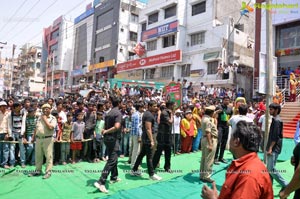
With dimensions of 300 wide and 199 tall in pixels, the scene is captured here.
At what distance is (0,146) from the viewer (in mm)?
6449

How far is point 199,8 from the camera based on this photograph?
82.3ft

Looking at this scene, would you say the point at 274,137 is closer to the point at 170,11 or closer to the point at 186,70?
the point at 186,70

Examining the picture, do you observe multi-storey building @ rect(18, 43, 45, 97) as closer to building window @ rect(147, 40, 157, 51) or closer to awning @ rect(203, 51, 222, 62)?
building window @ rect(147, 40, 157, 51)

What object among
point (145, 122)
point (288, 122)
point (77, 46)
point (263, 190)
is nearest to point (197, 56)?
point (288, 122)

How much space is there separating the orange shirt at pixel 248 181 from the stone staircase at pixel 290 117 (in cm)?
1081

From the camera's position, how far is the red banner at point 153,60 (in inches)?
972

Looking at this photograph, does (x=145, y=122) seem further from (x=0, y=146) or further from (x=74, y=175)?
(x=0, y=146)

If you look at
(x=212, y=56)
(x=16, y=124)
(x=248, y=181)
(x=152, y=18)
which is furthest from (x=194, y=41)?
(x=248, y=181)

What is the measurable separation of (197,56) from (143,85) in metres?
6.27

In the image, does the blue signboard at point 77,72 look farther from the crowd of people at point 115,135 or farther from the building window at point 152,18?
the crowd of people at point 115,135

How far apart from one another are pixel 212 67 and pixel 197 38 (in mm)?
4038

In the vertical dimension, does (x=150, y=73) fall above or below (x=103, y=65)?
below

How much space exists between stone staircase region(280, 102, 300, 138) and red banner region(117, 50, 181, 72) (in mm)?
12352

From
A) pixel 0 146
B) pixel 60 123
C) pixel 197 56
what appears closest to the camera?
pixel 0 146
